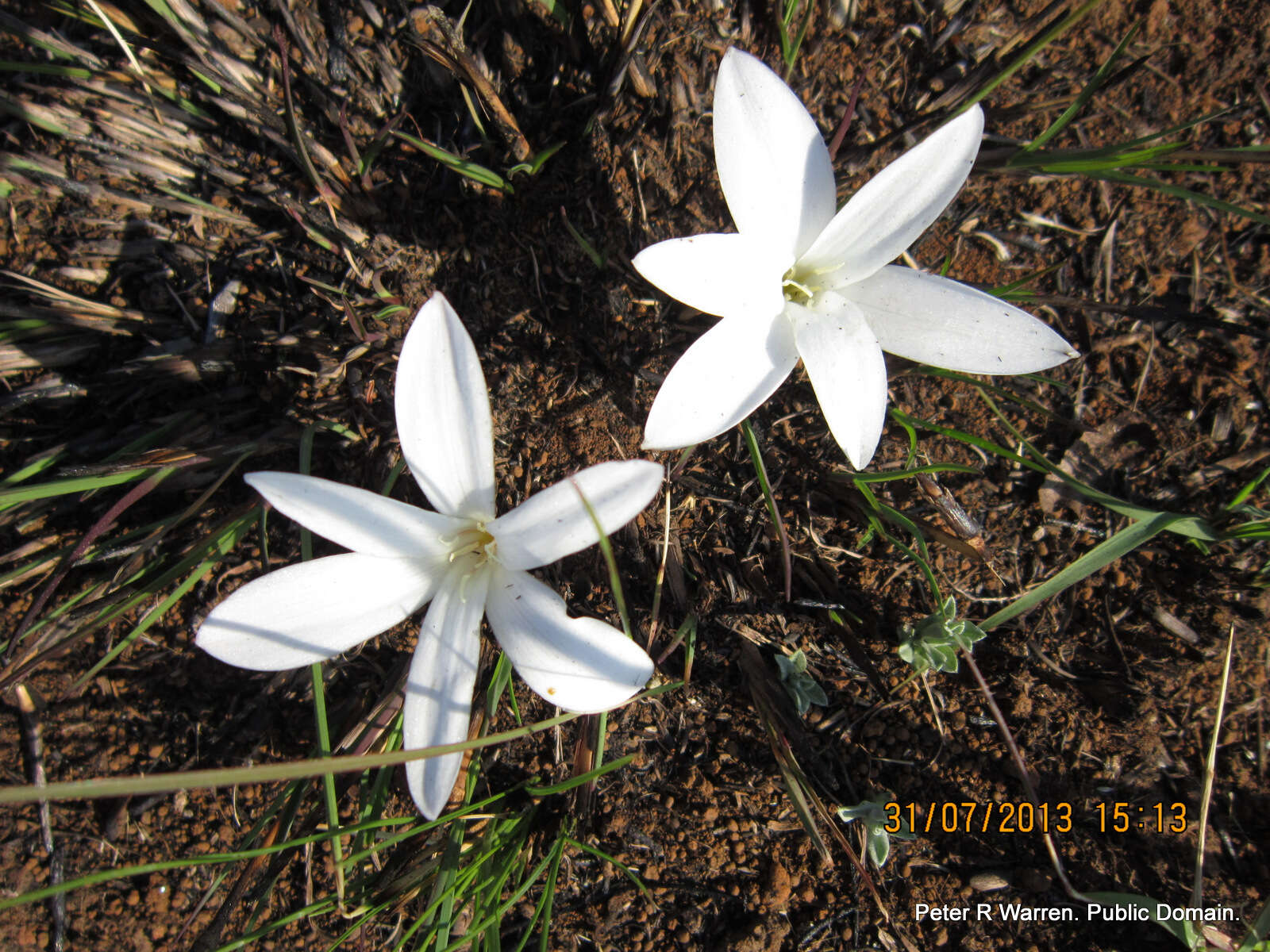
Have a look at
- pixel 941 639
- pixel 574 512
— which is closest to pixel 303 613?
pixel 574 512

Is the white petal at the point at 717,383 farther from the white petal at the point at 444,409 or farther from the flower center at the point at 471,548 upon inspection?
the flower center at the point at 471,548

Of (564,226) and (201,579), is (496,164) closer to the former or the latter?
(564,226)

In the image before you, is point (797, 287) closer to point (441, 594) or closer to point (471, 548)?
point (471, 548)

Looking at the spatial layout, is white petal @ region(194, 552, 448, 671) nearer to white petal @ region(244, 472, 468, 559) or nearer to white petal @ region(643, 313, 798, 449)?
white petal @ region(244, 472, 468, 559)

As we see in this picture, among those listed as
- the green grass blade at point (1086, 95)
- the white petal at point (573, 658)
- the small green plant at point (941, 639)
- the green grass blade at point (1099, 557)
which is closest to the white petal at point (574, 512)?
the white petal at point (573, 658)

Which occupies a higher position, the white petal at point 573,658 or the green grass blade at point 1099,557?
the white petal at point 573,658

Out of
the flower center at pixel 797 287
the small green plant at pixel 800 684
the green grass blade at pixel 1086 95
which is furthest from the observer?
the small green plant at pixel 800 684
